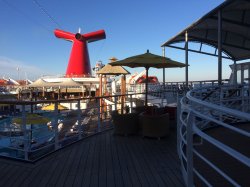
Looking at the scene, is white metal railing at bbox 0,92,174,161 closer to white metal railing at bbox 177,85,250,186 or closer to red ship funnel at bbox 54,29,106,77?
white metal railing at bbox 177,85,250,186

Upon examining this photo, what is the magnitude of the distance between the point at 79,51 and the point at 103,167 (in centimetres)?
3130

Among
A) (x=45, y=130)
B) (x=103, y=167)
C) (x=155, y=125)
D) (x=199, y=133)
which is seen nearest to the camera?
(x=199, y=133)

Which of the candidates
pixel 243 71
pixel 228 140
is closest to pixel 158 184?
pixel 228 140

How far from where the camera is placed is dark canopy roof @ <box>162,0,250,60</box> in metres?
7.99

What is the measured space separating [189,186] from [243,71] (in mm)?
8382

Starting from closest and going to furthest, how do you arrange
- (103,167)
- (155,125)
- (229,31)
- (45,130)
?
(103,167) → (155,125) → (45,130) → (229,31)

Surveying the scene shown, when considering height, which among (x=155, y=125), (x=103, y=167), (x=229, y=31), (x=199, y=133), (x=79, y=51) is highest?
(x=79, y=51)

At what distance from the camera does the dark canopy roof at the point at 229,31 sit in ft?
26.2

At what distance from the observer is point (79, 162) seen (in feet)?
12.7

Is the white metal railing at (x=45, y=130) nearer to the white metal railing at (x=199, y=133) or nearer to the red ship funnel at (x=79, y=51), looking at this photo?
the white metal railing at (x=199, y=133)

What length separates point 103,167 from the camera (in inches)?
143

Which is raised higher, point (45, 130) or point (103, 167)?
point (103, 167)

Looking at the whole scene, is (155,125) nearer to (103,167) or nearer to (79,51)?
(103,167)

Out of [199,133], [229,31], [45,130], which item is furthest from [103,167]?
[229,31]
